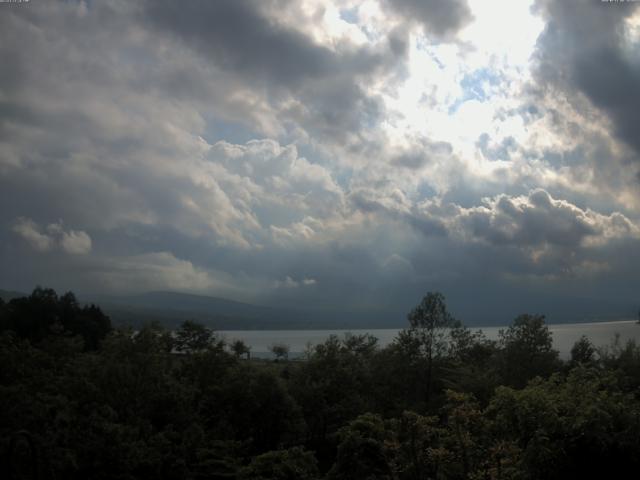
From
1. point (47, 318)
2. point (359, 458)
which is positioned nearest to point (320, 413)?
point (359, 458)

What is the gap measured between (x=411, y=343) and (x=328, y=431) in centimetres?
1182

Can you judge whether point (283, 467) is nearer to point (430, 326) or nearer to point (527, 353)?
point (430, 326)

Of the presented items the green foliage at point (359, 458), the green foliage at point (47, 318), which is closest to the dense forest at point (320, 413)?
the green foliage at point (359, 458)

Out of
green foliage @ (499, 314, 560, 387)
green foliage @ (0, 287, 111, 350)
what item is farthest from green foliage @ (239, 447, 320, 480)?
green foliage @ (0, 287, 111, 350)

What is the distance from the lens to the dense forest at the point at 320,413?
1452 centimetres

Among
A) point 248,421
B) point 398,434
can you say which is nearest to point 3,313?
point 248,421

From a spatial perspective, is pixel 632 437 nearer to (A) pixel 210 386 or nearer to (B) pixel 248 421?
(B) pixel 248 421

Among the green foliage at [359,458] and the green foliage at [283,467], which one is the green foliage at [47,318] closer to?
the green foliage at [283,467]

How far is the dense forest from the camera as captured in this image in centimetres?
1452

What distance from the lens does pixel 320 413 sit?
29406 millimetres

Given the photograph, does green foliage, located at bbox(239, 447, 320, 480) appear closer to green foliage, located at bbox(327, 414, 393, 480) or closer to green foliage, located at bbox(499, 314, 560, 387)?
green foliage, located at bbox(327, 414, 393, 480)

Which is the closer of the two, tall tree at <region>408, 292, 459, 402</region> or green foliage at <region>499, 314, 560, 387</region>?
green foliage at <region>499, 314, 560, 387</region>

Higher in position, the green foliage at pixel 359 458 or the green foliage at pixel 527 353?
the green foliage at pixel 527 353

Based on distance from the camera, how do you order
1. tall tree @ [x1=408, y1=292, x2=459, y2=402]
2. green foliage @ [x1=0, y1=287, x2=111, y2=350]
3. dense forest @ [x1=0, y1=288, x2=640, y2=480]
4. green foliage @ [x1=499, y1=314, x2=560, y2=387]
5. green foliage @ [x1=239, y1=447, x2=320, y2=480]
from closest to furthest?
1. dense forest @ [x1=0, y1=288, x2=640, y2=480]
2. green foliage @ [x1=239, y1=447, x2=320, y2=480]
3. green foliage @ [x1=499, y1=314, x2=560, y2=387]
4. tall tree @ [x1=408, y1=292, x2=459, y2=402]
5. green foliage @ [x1=0, y1=287, x2=111, y2=350]
